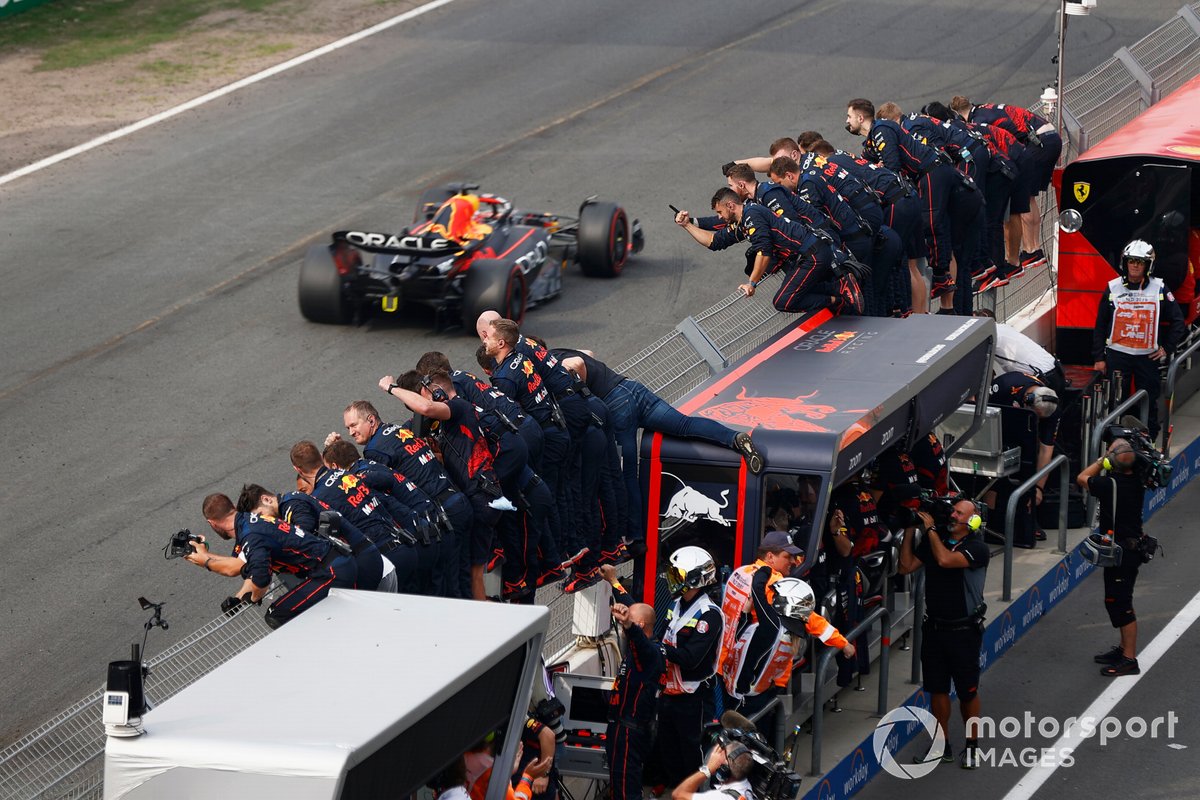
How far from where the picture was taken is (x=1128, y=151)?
1488 centimetres

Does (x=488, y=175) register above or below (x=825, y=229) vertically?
below

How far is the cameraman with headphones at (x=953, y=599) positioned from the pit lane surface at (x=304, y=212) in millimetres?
5010

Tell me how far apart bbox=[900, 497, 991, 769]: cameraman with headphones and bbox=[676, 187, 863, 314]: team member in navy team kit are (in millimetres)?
2385

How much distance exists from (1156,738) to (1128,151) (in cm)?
546

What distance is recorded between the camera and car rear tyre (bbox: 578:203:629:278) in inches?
745

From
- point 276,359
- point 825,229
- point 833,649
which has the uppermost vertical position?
point 825,229

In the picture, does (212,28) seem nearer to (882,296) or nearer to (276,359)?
(276,359)

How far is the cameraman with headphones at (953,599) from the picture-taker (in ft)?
35.0

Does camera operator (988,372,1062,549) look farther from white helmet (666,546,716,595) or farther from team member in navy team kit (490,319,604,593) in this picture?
white helmet (666,546,716,595)

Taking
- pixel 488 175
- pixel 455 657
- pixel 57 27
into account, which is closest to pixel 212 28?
pixel 57 27

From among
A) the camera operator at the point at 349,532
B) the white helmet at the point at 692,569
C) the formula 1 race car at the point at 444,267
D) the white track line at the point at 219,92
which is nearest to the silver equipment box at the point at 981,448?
the white helmet at the point at 692,569

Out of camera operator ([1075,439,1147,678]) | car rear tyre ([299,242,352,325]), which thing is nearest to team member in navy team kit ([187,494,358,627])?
camera operator ([1075,439,1147,678])

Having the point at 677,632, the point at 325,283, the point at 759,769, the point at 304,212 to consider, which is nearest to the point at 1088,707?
the point at 677,632

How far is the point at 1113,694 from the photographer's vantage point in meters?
11.8
